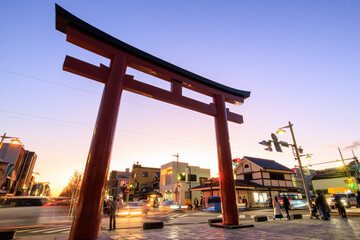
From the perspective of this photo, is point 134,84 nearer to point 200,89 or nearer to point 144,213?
point 200,89

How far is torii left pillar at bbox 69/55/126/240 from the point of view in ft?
14.0

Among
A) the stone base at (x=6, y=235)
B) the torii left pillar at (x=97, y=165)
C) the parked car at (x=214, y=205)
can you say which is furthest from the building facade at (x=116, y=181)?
the torii left pillar at (x=97, y=165)

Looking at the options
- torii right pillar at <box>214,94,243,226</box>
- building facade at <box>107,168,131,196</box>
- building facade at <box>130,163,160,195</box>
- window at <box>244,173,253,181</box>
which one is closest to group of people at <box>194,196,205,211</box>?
window at <box>244,173,253,181</box>

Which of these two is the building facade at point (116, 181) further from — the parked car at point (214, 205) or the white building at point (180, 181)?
the parked car at point (214, 205)

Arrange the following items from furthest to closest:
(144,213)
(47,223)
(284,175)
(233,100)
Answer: (284,175) → (144,213) → (47,223) → (233,100)

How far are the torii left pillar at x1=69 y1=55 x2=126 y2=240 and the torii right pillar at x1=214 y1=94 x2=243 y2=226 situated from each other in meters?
4.31

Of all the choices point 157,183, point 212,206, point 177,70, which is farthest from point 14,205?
point 157,183

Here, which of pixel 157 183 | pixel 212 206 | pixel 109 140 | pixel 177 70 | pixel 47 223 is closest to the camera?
pixel 109 140

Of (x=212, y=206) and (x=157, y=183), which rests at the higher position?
(x=157, y=183)

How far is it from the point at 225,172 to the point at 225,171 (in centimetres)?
4

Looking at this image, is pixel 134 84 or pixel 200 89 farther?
pixel 200 89

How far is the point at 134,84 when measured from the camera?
20.9 ft

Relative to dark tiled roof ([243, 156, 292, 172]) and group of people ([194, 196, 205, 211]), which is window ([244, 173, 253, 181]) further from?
group of people ([194, 196, 205, 211])

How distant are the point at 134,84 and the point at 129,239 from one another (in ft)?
15.8
